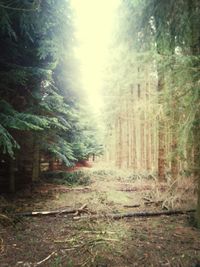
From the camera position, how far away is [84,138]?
1255 cm

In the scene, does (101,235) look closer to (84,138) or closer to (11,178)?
(11,178)

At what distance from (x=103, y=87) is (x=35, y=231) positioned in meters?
16.2

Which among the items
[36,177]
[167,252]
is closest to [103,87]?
[36,177]

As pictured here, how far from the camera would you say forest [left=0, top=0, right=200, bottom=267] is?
5.32m

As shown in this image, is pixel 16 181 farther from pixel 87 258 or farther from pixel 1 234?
pixel 87 258

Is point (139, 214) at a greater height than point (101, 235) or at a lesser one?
greater

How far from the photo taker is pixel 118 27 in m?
9.68

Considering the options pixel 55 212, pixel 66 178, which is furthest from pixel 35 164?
pixel 55 212

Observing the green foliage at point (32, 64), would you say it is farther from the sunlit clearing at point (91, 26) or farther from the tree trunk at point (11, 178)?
the tree trunk at point (11, 178)

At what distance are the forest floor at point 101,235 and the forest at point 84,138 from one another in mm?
23

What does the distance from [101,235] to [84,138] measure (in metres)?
7.11

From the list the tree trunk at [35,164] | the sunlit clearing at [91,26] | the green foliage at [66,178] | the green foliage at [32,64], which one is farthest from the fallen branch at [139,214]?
the sunlit clearing at [91,26]

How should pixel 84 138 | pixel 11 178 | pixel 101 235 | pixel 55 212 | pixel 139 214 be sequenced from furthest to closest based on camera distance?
1. pixel 84 138
2. pixel 11 178
3. pixel 55 212
4. pixel 139 214
5. pixel 101 235

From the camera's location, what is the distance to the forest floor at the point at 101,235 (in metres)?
4.74
